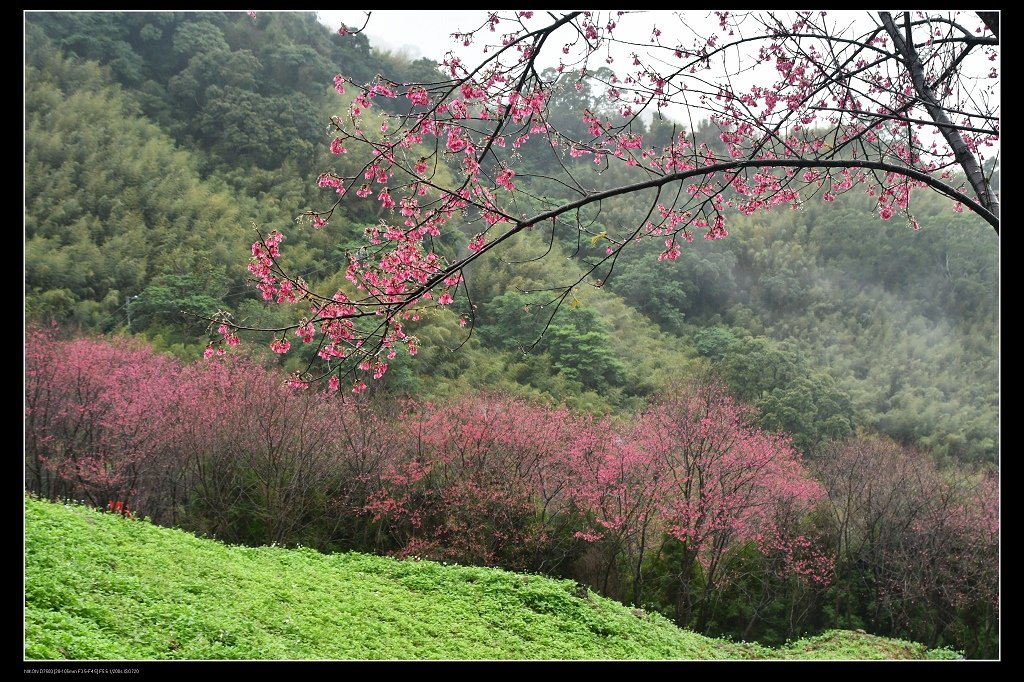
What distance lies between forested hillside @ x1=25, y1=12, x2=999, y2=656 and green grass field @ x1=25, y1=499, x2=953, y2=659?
1079mm

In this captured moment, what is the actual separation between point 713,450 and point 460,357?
4.55m

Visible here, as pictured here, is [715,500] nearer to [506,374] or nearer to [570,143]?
[506,374]

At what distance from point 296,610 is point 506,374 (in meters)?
6.49

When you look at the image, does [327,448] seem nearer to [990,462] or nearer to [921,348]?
[990,462]

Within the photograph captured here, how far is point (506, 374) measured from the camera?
35.4 ft

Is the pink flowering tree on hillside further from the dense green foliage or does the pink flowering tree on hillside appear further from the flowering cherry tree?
the flowering cherry tree

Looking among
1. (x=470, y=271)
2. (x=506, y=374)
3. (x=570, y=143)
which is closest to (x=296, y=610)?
(x=570, y=143)

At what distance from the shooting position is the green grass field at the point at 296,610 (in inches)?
133

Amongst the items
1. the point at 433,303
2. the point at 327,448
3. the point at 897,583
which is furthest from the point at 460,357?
the point at 433,303

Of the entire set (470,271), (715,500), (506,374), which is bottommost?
(715,500)

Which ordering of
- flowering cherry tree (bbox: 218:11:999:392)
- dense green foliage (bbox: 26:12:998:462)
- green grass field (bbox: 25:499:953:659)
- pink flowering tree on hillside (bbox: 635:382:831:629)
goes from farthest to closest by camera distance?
dense green foliage (bbox: 26:12:998:462) → pink flowering tree on hillside (bbox: 635:382:831:629) → green grass field (bbox: 25:499:953:659) → flowering cherry tree (bbox: 218:11:999:392)

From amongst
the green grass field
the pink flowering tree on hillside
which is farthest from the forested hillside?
the green grass field

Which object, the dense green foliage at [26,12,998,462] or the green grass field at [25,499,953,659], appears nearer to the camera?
the green grass field at [25,499,953,659]

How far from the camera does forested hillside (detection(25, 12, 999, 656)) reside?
7.66 m
